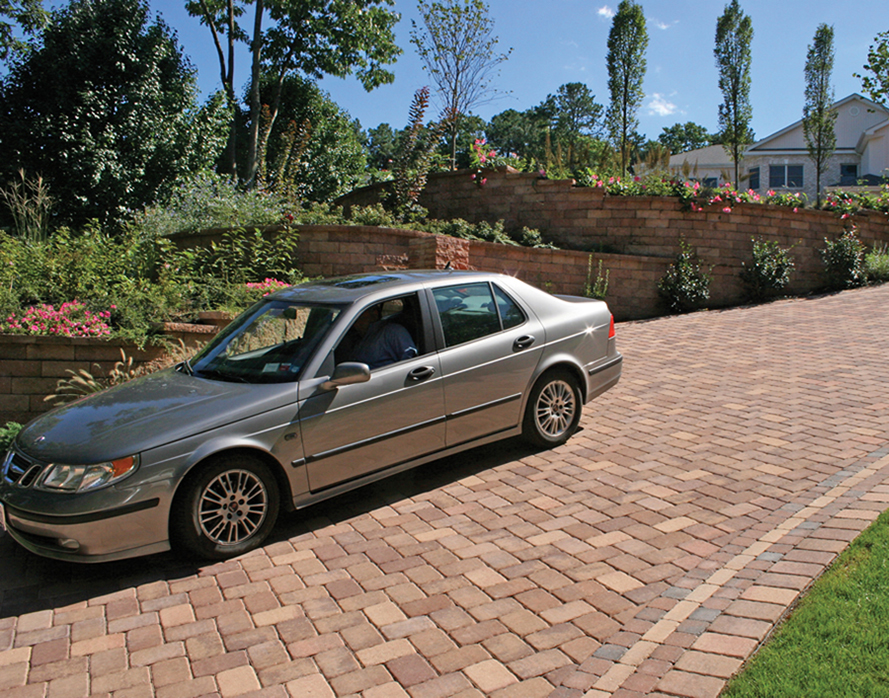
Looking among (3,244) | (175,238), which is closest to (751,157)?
(175,238)

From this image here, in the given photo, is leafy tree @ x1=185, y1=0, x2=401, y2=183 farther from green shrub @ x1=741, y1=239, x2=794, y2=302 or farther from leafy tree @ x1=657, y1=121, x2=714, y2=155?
leafy tree @ x1=657, y1=121, x2=714, y2=155

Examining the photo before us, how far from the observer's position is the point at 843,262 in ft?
50.9

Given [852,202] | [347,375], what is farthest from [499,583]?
[852,202]

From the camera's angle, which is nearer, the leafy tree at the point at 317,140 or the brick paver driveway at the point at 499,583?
the brick paver driveway at the point at 499,583

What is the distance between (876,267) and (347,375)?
15717 millimetres

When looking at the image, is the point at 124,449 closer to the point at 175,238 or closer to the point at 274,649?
the point at 274,649

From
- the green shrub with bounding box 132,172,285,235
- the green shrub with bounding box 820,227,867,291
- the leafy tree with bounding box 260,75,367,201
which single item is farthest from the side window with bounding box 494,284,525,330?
the leafy tree with bounding box 260,75,367,201

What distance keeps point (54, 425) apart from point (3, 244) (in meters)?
6.06

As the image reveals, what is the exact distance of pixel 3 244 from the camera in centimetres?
922

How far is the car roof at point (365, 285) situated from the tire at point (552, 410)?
102 centimetres

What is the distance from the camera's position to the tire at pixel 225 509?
4.11m

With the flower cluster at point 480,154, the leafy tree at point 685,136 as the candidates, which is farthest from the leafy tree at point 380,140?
the flower cluster at point 480,154

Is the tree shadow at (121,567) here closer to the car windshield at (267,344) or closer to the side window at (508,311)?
the car windshield at (267,344)

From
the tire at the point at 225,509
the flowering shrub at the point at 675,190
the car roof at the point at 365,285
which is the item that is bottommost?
the tire at the point at 225,509
